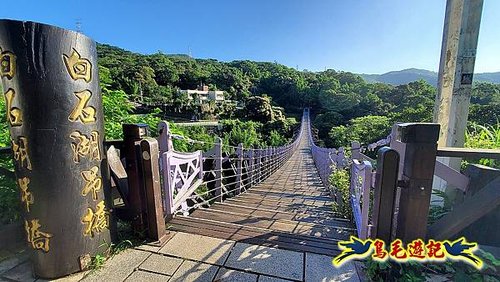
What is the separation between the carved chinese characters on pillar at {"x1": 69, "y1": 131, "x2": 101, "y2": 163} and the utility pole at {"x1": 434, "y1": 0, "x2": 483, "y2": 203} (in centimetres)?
297

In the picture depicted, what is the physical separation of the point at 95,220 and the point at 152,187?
410mm

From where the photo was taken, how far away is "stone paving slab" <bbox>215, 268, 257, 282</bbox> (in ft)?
4.90

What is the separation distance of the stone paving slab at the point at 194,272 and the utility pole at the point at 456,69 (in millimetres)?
2344

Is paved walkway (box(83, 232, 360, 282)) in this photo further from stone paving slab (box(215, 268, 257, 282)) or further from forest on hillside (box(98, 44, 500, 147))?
forest on hillside (box(98, 44, 500, 147))

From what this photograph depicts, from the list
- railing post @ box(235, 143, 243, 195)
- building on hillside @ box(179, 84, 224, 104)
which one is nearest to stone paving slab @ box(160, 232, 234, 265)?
railing post @ box(235, 143, 243, 195)

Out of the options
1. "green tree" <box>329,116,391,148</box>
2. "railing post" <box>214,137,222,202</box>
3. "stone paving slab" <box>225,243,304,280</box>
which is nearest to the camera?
Result: "stone paving slab" <box>225,243,304,280</box>

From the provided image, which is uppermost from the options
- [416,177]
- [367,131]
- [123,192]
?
[416,177]

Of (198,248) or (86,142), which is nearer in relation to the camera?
(86,142)

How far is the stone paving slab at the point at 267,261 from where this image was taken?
1572 mm

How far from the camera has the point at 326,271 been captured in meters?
1.57

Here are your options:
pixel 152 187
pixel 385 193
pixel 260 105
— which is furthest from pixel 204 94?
pixel 385 193

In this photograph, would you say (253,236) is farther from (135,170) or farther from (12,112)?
(12,112)

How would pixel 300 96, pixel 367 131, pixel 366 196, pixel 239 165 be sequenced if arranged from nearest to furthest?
pixel 366 196
pixel 239 165
pixel 367 131
pixel 300 96

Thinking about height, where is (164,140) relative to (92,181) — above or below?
above
